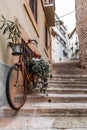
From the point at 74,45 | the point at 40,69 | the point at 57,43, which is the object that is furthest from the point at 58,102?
the point at 74,45

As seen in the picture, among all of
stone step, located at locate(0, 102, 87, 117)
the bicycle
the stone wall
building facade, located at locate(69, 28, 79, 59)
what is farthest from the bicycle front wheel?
building facade, located at locate(69, 28, 79, 59)

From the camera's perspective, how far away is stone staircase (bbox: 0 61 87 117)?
3.96 metres

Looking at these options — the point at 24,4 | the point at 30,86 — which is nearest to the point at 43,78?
the point at 30,86

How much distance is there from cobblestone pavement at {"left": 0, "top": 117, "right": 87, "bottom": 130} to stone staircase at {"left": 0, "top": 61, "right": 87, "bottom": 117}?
6.8 inches

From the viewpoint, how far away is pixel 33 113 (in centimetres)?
399

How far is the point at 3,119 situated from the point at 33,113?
0.55 m

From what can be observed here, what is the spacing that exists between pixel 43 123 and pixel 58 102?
116 centimetres

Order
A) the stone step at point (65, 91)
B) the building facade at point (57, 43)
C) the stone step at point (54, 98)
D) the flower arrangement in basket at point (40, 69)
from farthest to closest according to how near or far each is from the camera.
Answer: the building facade at point (57, 43) < the stone step at point (65, 91) < the flower arrangement in basket at point (40, 69) < the stone step at point (54, 98)

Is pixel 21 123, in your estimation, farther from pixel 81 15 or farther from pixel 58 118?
pixel 81 15

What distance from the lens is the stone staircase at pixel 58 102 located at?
396 centimetres

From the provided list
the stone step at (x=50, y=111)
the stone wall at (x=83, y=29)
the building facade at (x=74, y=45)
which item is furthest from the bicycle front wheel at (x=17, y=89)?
the building facade at (x=74, y=45)

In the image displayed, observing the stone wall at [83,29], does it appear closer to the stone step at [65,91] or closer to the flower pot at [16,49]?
the stone step at [65,91]

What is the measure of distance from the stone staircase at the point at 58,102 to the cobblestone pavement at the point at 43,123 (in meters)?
0.17

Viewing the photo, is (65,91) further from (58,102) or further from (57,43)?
(57,43)
